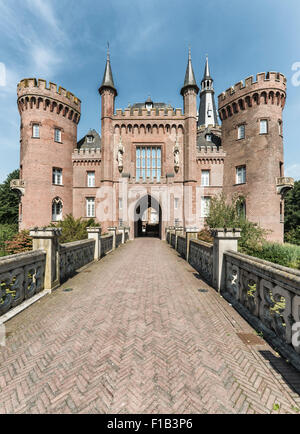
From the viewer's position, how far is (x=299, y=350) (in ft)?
8.81

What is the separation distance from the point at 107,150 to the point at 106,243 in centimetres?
1377

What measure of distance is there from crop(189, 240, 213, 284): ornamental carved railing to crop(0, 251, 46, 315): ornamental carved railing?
508 centimetres

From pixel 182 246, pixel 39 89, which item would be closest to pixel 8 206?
pixel 39 89

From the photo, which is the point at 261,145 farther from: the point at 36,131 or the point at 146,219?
the point at 146,219

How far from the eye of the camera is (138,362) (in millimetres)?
2725

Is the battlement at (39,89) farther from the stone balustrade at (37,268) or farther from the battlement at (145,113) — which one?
the stone balustrade at (37,268)

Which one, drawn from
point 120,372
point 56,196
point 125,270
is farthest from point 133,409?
point 56,196

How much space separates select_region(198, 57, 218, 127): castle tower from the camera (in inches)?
1844

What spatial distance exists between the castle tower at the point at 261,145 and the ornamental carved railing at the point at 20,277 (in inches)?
766

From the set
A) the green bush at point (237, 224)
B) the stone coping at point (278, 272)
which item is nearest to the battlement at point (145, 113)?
the green bush at point (237, 224)

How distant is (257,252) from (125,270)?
26.2 feet

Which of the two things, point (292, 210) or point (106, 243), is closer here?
point (106, 243)

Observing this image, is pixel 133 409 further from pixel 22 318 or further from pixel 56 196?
pixel 56 196

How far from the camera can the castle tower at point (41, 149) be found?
20547 millimetres
